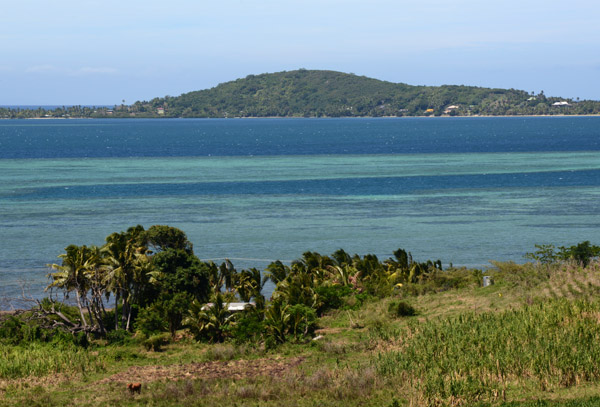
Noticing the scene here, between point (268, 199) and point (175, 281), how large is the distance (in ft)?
175

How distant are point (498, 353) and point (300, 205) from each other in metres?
64.1

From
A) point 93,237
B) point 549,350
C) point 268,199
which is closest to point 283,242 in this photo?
point 93,237

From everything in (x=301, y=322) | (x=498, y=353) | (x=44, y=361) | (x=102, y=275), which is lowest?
(x=44, y=361)

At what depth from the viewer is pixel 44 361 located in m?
31.9

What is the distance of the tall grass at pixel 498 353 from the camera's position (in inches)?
1003

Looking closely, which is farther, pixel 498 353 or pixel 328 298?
pixel 328 298

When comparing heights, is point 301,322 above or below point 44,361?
above

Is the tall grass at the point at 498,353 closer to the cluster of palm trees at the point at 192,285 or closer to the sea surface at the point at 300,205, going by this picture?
the cluster of palm trees at the point at 192,285

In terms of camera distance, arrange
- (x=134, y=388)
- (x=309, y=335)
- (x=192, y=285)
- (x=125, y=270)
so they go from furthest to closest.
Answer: (x=192, y=285) → (x=125, y=270) → (x=309, y=335) → (x=134, y=388)

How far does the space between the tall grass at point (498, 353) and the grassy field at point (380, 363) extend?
0.06m

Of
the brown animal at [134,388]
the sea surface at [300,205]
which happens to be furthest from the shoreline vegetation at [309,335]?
the sea surface at [300,205]

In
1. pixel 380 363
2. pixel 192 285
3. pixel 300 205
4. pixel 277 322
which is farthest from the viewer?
pixel 300 205

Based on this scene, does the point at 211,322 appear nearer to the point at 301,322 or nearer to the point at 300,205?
the point at 301,322

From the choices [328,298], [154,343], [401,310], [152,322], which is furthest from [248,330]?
[401,310]
